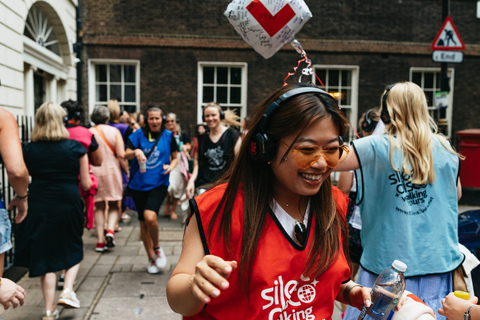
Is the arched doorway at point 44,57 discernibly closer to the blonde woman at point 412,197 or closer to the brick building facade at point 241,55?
the brick building facade at point 241,55

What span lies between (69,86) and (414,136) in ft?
36.5

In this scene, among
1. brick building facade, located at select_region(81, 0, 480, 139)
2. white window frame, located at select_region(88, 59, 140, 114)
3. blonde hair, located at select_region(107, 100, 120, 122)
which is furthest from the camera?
white window frame, located at select_region(88, 59, 140, 114)

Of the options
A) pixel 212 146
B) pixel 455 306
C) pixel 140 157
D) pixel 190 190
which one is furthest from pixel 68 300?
pixel 455 306

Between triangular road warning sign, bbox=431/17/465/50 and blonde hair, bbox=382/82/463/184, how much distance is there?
5.88m

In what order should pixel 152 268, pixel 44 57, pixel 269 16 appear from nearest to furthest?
1. pixel 269 16
2. pixel 152 268
3. pixel 44 57

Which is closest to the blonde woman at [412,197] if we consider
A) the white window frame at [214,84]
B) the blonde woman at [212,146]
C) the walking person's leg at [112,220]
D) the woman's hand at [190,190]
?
the blonde woman at [212,146]

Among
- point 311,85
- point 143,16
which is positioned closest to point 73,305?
point 311,85

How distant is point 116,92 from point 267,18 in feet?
37.1

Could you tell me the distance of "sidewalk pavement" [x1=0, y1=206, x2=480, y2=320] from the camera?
13.3 ft

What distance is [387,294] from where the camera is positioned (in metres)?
1.59

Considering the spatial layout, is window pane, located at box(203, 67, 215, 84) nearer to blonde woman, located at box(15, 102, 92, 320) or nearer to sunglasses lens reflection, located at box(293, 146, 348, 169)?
blonde woman, located at box(15, 102, 92, 320)

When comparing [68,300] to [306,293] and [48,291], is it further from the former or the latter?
[306,293]

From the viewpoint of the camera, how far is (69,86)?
11844mm

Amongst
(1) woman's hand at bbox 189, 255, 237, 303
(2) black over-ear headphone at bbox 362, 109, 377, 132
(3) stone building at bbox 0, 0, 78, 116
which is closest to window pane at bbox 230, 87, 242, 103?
(3) stone building at bbox 0, 0, 78, 116
